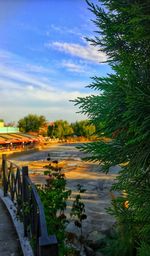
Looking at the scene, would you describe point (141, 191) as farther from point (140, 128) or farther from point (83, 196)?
point (83, 196)

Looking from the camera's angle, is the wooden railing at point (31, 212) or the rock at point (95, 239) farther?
the rock at point (95, 239)

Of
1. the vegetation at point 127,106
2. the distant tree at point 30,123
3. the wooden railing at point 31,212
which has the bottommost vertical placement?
the wooden railing at point 31,212

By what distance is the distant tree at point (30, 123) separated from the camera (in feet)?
233

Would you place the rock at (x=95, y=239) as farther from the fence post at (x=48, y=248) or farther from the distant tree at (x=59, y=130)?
the distant tree at (x=59, y=130)

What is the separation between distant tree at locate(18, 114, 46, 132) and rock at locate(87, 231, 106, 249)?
63058mm

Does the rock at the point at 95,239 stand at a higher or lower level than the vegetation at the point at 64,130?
lower

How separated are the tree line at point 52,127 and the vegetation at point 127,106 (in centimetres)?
Answer: 6249

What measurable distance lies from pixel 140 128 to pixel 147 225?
145 cm

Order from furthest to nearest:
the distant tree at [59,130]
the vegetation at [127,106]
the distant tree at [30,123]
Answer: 1. the distant tree at [30,123]
2. the distant tree at [59,130]
3. the vegetation at [127,106]

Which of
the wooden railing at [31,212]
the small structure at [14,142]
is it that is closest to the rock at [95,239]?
the wooden railing at [31,212]

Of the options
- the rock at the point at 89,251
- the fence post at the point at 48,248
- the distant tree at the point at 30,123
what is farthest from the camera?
the distant tree at the point at 30,123

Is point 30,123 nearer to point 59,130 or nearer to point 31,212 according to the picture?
point 59,130

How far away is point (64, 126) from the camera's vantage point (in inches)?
2778

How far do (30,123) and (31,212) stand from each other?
221ft
